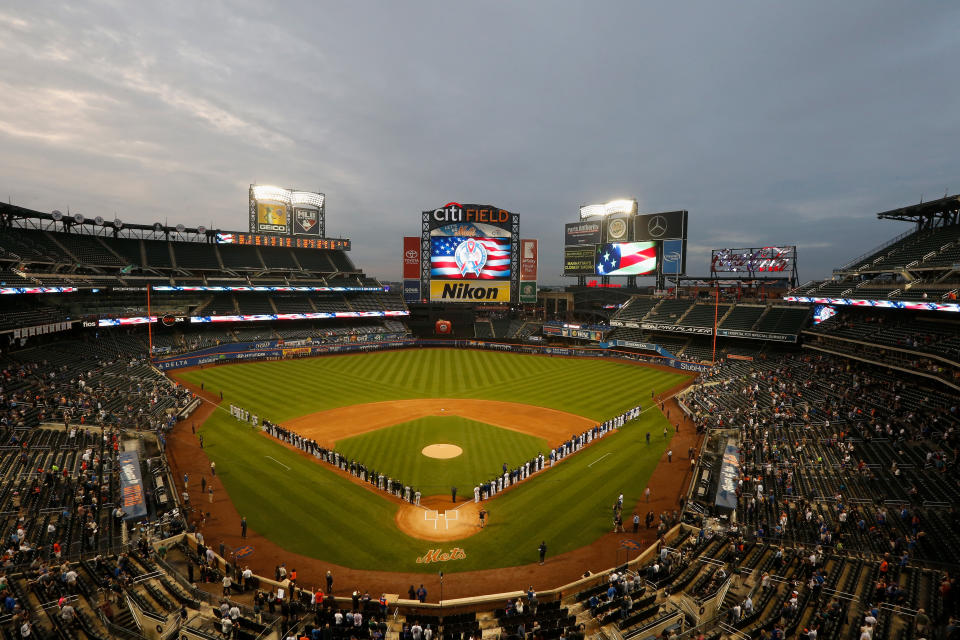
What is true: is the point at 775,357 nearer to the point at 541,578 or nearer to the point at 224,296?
the point at 541,578

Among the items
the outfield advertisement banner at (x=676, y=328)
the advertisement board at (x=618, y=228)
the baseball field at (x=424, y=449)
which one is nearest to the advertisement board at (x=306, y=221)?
the baseball field at (x=424, y=449)

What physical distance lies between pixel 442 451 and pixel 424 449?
109 cm

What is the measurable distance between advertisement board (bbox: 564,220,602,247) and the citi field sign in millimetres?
11862

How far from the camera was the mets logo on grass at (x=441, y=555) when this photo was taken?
1719 centimetres

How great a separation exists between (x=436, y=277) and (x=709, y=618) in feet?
190

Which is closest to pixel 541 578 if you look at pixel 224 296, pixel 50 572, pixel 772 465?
pixel 772 465

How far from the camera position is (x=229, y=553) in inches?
684

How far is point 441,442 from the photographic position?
1133 inches

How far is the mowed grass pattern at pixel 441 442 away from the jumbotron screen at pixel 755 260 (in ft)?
143

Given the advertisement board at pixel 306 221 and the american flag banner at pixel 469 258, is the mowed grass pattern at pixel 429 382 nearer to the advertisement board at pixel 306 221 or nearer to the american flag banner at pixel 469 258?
the american flag banner at pixel 469 258

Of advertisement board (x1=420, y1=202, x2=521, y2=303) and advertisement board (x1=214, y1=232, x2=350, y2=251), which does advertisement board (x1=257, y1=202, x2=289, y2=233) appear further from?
advertisement board (x1=420, y1=202, x2=521, y2=303)

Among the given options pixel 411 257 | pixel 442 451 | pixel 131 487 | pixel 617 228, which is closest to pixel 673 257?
pixel 617 228

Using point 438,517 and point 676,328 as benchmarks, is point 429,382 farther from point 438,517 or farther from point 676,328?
point 676,328

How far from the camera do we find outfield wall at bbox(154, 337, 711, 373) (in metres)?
50.8
